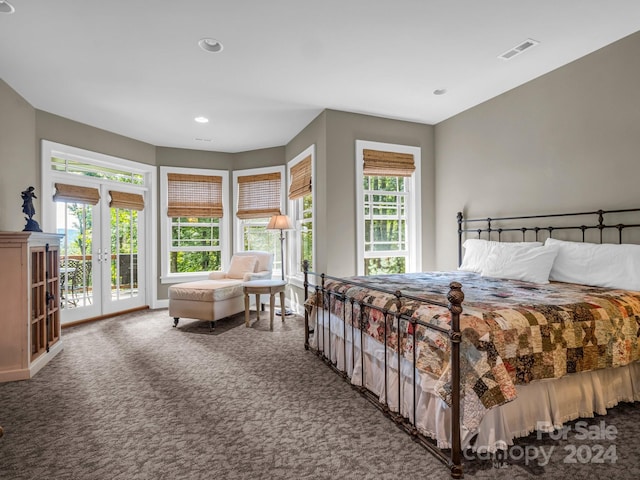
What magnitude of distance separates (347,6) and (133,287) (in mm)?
5036

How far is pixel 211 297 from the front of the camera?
4.38 m

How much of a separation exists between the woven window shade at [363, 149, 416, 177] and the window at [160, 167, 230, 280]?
2803 millimetres

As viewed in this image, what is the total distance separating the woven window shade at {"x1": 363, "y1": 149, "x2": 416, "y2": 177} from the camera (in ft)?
14.7

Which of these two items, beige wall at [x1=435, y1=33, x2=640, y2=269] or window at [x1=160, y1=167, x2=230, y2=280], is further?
window at [x1=160, y1=167, x2=230, y2=280]

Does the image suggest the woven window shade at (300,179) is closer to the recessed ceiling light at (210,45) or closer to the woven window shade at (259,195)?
the woven window shade at (259,195)

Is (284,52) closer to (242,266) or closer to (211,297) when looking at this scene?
(211,297)

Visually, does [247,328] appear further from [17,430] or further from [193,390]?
[17,430]

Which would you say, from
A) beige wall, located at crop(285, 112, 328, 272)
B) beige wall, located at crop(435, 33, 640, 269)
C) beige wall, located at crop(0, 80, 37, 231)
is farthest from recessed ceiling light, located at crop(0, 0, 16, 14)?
beige wall, located at crop(435, 33, 640, 269)

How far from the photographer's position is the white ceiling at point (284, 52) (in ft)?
8.02

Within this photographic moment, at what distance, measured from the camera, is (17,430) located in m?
2.11

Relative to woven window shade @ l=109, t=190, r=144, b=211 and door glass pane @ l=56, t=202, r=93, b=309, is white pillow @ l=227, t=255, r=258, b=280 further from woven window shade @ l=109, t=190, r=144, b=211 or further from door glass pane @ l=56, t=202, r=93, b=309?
door glass pane @ l=56, t=202, r=93, b=309

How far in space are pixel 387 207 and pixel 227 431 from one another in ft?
11.2

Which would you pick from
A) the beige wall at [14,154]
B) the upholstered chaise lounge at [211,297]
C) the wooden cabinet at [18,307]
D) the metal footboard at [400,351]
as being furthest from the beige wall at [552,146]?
the beige wall at [14,154]

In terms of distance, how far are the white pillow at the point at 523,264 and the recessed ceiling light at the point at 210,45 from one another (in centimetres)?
307
